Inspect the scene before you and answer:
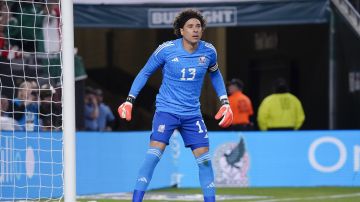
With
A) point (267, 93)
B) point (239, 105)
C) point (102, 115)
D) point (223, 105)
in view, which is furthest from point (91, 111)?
point (223, 105)

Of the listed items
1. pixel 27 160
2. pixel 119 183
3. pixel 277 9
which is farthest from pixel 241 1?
pixel 27 160

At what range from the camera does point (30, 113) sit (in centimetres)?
1402

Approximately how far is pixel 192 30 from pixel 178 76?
0.45m

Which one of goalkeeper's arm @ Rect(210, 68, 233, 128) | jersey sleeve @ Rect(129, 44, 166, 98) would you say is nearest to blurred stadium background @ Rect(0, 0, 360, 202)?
goalkeeper's arm @ Rect(210, 68, 233, 128)

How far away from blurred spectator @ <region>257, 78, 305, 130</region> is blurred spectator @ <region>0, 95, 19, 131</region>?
193 inches

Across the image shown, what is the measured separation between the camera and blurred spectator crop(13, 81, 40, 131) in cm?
1393

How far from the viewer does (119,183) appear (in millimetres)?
14953

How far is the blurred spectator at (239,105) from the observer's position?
17328mm

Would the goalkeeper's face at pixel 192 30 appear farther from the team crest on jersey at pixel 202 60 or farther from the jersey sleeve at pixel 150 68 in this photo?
the jersey sleeve at pixel 150 68

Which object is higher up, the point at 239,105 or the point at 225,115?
the point at 225,115

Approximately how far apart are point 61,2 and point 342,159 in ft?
26.0

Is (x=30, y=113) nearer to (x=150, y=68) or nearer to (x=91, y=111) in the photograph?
(x=91, y=111)

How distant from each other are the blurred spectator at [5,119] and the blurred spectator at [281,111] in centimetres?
489

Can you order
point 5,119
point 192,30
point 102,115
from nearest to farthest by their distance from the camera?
1. point 192,30
2. point 5,119
3. point 102,115
